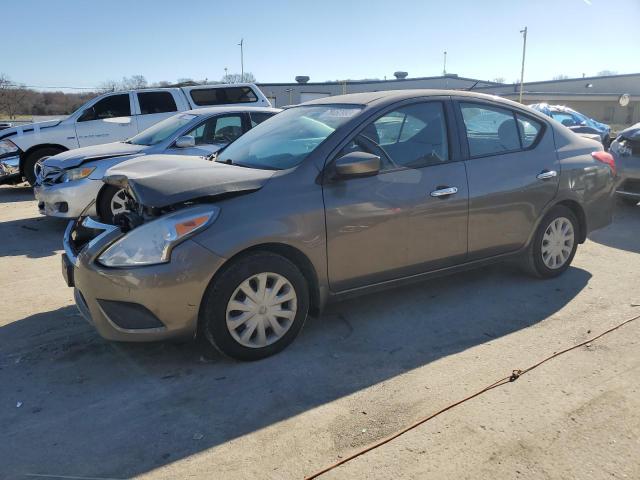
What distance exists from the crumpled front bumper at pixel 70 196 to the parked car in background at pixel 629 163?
733 cm

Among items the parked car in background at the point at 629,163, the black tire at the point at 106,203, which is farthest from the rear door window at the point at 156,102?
the parked car in background at the point at 629,163

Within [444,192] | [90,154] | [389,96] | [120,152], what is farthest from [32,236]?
[444,192]

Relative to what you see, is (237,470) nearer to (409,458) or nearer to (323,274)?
(409,458)

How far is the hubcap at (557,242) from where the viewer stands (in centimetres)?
487

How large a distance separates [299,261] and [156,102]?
8.68 m

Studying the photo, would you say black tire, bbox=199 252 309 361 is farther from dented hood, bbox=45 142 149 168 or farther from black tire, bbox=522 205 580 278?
dented hood, bbox=45 142 149 168

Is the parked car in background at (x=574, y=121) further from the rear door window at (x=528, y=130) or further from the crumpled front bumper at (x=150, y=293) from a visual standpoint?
the crumpled front bumper at (x=150, y=293)

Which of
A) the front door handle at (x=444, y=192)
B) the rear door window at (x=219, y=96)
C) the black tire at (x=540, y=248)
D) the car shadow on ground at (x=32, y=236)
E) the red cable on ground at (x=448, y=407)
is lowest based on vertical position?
the red cable on ground at (x=448, y=407)

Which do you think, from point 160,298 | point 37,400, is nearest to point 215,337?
point 160,298

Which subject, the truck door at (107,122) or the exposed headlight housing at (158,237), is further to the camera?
the truck door at (107,122)

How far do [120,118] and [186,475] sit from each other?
→ 31.5 ft

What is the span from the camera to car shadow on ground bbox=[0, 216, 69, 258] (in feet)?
20.9

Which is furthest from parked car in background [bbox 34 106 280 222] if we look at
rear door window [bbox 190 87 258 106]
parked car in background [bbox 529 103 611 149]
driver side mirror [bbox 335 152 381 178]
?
parked car in background [bbox 529 103 611 149]

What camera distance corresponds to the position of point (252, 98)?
1184 cm
